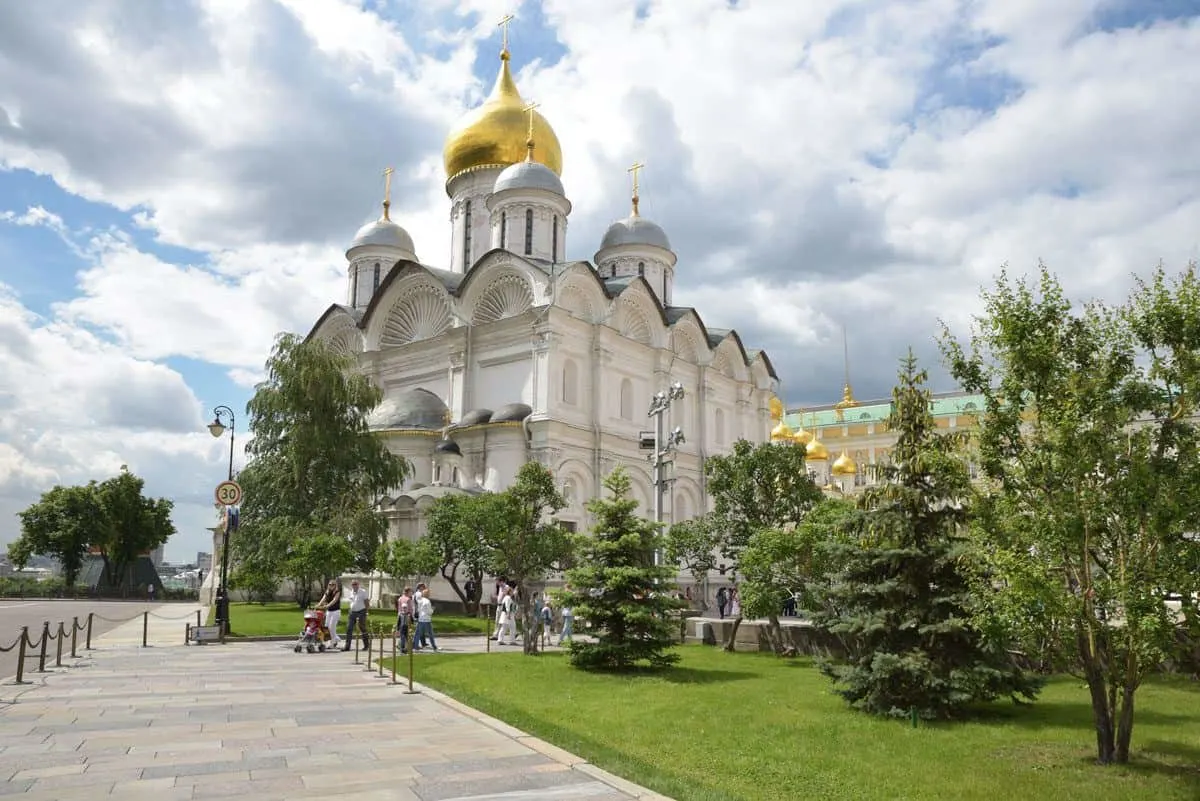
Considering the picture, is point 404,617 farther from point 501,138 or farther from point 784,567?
point 501,138

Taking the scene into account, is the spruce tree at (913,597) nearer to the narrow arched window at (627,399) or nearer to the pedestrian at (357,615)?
the pedestrian at (357,615)

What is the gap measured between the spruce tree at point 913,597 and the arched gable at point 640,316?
99.8ft

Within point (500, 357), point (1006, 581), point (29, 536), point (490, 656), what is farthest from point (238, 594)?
point (1006, 581)

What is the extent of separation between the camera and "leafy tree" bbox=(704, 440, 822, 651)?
2281 centimetres

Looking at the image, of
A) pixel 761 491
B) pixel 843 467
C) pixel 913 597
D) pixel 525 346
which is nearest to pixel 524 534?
pixel 761 491

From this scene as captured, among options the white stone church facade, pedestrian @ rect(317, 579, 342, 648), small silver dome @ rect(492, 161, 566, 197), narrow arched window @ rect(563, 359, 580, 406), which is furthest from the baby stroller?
small silver dome @ rect(492, 161, 566, 197)

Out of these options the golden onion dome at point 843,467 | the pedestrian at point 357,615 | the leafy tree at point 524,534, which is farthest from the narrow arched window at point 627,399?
the golden onion dome at point 843,467

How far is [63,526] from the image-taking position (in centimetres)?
5156

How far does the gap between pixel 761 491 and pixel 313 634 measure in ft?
36.9

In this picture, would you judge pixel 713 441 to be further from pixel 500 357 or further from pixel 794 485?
pixel 794 485

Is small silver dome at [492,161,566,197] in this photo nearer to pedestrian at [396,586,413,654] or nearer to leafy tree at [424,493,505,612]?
leafy tree at [424,493,505,612]

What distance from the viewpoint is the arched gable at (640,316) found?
140ft

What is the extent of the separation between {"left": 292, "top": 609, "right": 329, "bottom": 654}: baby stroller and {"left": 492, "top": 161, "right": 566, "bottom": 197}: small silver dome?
29.5 meters

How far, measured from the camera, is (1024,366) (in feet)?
29.1
